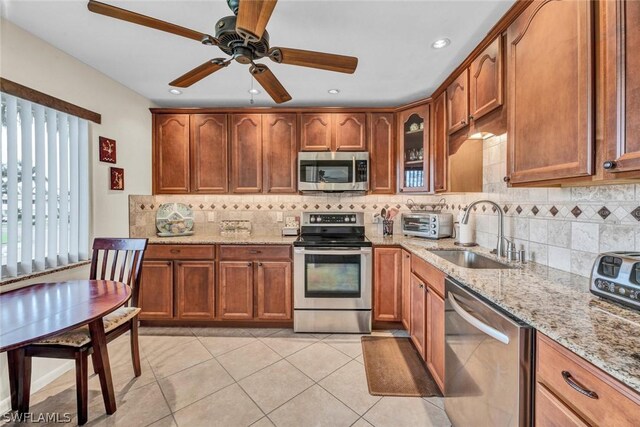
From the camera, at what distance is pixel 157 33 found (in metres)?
1.82

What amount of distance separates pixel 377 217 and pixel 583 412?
254 centimetres

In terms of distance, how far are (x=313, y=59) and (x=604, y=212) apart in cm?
165

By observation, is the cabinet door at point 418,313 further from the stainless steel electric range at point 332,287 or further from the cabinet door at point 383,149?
the cabinet door at point 383,149

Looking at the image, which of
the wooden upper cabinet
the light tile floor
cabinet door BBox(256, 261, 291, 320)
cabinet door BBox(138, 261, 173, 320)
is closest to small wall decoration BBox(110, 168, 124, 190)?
cabinet door BBox(138, 261, 173, 320)

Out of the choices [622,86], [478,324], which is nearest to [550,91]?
[622,86]

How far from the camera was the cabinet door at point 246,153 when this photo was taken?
3.07 metres

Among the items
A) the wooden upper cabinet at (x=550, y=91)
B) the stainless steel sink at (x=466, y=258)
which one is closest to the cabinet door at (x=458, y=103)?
the wooden upper cabinet at (x=550, y=91)

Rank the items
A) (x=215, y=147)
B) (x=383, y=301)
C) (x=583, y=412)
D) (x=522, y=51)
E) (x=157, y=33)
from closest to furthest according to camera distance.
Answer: (x=583, y=412) → (x=522, y=51) → (x=157, y=33) → (x=383, y=301) → (x=215, y=147)

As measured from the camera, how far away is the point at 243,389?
6.21ft

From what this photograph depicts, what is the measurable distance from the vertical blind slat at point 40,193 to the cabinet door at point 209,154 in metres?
1.27

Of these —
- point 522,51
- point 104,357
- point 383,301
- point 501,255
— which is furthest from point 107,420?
point 522,51

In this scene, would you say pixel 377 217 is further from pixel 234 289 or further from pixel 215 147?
pixel 215 147

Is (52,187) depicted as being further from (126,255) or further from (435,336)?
(435,336)

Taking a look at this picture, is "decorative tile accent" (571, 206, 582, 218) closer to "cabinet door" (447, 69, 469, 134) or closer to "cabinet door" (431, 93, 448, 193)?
"cabinet door" (447, 69, 469, 134)
